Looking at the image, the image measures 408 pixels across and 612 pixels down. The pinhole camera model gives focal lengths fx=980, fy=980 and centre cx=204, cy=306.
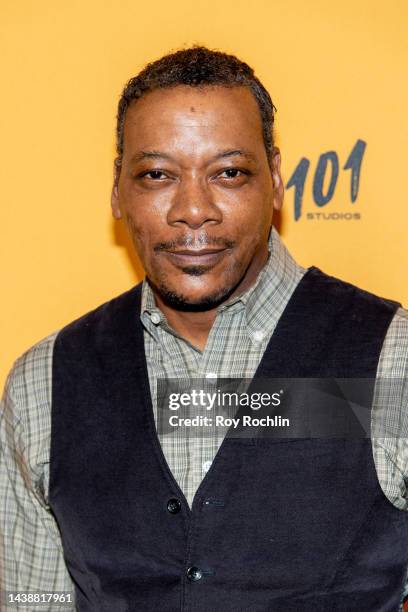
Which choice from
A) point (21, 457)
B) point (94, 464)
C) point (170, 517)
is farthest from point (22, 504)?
point (170, 517)

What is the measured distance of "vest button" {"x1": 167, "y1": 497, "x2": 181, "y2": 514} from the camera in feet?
4.17

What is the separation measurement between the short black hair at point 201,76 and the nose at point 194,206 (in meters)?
0.14

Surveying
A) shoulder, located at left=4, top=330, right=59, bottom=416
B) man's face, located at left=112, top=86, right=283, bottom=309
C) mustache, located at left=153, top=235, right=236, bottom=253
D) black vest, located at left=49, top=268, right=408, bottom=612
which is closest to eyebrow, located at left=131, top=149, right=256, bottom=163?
man's face, located at left=112, top=86, right=283, bottom=309

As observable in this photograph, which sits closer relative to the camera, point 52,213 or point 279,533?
point 279,533

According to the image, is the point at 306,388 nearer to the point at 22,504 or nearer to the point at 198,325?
the point at 198,325

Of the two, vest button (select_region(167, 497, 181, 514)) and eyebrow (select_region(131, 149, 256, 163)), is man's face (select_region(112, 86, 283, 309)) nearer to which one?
eyebrow (select_region(131, 149, 256, 163))

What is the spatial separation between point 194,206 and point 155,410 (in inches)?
11.7

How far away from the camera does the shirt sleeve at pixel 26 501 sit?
4.69ft

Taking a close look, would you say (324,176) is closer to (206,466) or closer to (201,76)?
(201,76)

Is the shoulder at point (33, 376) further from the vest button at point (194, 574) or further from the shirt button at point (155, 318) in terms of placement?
the vest button at point (194, 574)

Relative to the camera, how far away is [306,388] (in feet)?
4.34

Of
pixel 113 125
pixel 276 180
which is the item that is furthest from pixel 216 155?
pixel 113 125

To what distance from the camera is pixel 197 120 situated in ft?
4.22

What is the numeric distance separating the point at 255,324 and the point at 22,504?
1.47 feet
